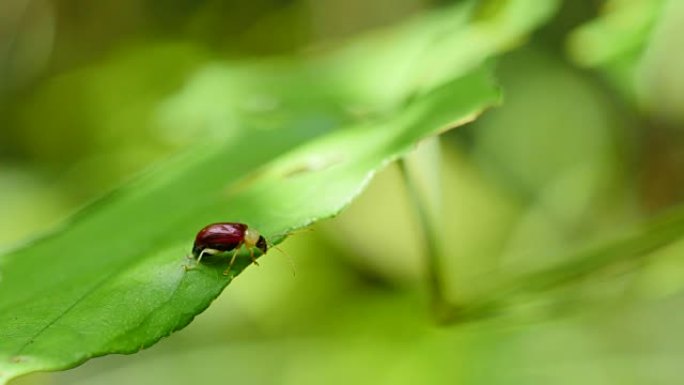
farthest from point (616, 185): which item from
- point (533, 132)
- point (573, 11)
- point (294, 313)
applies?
point (294, 313)

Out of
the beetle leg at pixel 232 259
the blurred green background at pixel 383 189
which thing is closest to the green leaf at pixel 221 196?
the beetle leg at pixel 232 259

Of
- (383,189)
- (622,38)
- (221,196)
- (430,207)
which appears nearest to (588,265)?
(430,207)

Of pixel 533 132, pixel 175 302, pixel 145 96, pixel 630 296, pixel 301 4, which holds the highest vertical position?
pixel 301 4

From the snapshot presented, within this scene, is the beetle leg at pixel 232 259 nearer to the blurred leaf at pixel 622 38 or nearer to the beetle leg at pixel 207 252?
the beetle leg at pixel 207 252

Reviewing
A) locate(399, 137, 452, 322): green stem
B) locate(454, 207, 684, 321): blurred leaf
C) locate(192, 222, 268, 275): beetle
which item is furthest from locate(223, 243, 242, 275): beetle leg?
locate(454, 207, 684, 321): blurred leaf

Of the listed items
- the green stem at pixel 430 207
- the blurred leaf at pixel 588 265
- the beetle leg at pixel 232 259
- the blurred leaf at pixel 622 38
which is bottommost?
the beetle leg at pixel 232 259

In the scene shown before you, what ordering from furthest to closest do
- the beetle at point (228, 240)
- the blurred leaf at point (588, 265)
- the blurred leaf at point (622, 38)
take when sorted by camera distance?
the blurred leaf at point (622, 38) → the blurred leaf at point (588, 265) → the beetle at point (228, 240)

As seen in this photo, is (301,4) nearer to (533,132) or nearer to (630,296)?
(533,132)
